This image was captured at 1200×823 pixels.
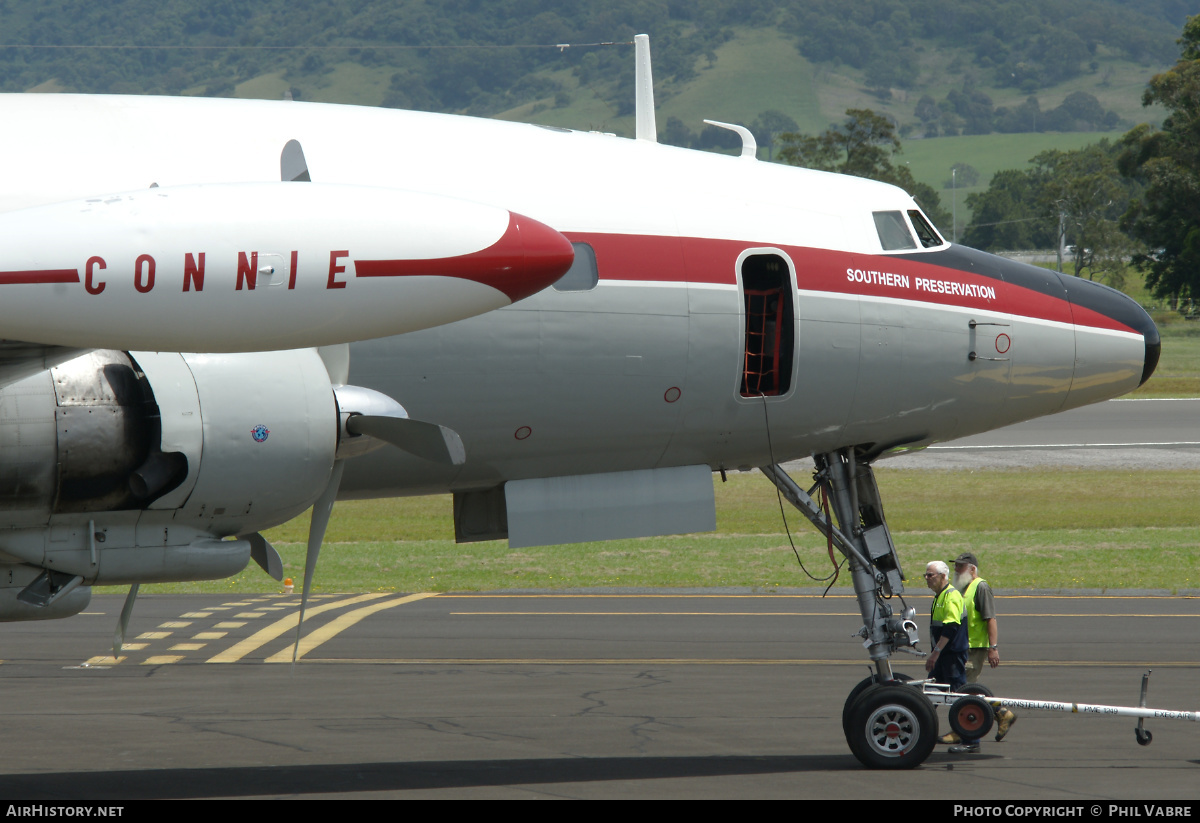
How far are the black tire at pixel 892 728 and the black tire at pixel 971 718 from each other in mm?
938

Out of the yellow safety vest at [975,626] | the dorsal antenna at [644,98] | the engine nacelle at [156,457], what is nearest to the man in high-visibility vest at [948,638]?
the yellow safety vest at [975,626]

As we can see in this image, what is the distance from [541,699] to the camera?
685 inches

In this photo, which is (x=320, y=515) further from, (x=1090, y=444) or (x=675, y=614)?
(x=1090, y=444)

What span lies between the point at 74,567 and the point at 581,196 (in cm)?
528

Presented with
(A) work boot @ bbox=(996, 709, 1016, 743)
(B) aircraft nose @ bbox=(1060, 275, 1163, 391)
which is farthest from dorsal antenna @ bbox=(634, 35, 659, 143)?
(A) work boot @ bbox=(996, 709, 1016, 743)

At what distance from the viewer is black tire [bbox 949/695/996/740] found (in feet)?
45.2

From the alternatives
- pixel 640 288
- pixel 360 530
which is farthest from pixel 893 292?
pixel 360 530

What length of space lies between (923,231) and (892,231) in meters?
0.46

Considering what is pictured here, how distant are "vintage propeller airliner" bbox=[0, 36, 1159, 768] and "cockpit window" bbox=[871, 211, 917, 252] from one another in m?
0.04

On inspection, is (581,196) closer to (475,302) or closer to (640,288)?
(640,288)

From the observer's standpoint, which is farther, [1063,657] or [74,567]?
[1063,657]

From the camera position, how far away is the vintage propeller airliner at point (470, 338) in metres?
6.68

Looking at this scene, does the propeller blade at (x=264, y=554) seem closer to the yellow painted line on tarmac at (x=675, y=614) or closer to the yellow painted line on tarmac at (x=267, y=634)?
the yellow painted line on tarmac at (x=267, y=634)

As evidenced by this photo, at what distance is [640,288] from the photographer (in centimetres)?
1201
